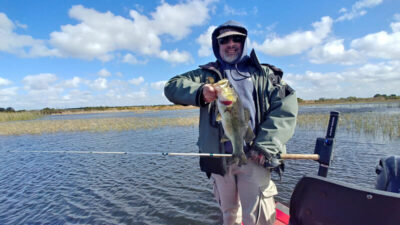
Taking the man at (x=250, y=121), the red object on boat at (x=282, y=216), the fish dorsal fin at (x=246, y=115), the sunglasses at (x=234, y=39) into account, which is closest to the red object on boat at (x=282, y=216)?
the red object on boat at (x=282, y=216)

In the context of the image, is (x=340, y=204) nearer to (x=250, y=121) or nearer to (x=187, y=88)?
(x=250, y=121)

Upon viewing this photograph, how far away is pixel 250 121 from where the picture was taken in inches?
133

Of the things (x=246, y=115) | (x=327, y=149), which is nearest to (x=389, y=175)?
(x=327, y=149)

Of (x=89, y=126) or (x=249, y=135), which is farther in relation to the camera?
(x=89, y=126)

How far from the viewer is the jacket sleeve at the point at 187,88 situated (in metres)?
3.14

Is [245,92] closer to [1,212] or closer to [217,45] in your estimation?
[217,45]

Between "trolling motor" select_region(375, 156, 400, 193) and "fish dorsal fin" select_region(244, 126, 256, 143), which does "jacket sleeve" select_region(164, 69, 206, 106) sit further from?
"trolling motor" select_region(375, 156, 400, 193)

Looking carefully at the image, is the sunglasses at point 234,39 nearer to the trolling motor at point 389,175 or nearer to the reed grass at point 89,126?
the trolling motor at point 389,175

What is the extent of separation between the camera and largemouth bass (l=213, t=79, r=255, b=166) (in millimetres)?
2889

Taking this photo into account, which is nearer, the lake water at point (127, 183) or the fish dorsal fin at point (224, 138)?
the fish dorsal fin at point (224, 138)

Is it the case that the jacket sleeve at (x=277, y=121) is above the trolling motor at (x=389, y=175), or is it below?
above

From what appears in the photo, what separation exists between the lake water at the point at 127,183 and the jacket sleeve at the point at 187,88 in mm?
4899

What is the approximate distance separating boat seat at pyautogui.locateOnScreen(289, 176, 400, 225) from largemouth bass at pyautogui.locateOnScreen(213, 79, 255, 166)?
112 centimetres

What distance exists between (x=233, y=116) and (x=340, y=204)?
1.55 meters
